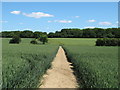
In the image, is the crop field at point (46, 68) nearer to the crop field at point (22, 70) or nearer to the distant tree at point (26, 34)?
the crop field at point (22, 70)

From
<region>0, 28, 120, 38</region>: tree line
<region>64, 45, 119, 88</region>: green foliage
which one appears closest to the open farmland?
<region>64, 45, 119, 88</region>: green foliage

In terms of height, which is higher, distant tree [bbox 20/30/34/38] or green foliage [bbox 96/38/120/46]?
distant tree [bbox 20/30/34/38]

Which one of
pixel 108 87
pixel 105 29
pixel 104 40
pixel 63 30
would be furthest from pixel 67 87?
pixel 63 30

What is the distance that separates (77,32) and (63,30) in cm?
944

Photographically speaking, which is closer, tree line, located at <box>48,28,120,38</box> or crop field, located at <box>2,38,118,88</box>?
crop field, located at <box>2,38,118,88</box>

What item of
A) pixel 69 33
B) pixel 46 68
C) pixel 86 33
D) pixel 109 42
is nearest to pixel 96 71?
pixel 46 68

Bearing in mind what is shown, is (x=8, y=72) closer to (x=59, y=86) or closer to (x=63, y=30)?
(x=59, y=86)

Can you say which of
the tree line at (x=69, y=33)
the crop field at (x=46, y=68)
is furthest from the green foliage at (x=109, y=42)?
the crop field at (x=46, y=68)

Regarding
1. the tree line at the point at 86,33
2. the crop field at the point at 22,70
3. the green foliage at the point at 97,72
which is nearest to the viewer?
the green foliage at the point at 97,72

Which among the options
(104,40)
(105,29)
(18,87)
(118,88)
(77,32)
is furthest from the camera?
(77,32)

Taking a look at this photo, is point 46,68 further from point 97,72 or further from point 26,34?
point 26,34

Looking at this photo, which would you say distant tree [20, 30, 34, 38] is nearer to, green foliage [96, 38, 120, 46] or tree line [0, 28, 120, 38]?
Answer: tree line [0, 28, 120, 38]

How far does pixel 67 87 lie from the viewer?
9.07 meters

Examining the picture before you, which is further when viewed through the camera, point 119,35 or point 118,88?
point 119,35
